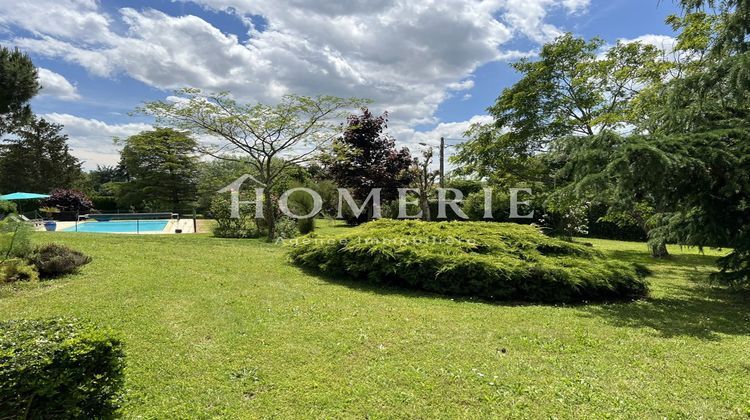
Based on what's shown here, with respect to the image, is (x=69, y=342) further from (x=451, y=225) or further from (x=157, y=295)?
(x=451, y=225)

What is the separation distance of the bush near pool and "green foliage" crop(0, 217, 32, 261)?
14.1 ft

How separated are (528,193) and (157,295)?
12.2 meters

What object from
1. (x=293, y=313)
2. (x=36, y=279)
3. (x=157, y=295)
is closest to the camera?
(x=293, y=313)

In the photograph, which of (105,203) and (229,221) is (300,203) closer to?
(229,221)

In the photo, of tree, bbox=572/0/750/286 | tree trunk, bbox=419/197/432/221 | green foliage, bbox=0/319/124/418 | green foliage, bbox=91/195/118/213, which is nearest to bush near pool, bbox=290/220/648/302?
tree, bbox=572/0/750/286

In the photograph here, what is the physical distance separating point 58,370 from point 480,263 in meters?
5.12

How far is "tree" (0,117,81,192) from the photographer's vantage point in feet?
91.1

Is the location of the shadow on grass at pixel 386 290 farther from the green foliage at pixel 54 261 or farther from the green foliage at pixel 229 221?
the green foliage at pixel 229 221

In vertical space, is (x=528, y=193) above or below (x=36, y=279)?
above

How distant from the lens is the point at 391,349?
3525 mm

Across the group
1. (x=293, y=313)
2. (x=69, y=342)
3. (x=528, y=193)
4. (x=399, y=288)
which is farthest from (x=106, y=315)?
(x=528, y=193)

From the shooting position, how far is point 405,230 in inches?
302

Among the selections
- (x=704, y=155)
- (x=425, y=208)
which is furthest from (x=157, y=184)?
(x=704, y=155)

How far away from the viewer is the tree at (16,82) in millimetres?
13148
